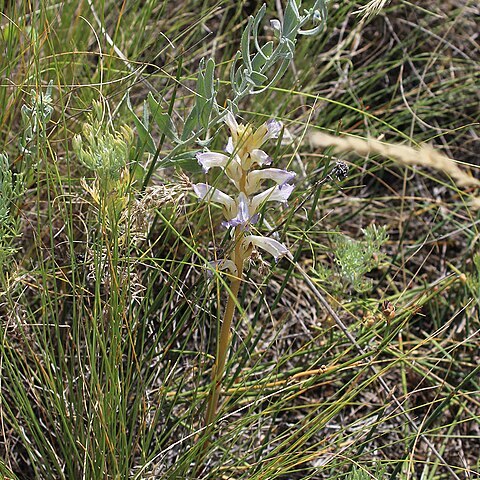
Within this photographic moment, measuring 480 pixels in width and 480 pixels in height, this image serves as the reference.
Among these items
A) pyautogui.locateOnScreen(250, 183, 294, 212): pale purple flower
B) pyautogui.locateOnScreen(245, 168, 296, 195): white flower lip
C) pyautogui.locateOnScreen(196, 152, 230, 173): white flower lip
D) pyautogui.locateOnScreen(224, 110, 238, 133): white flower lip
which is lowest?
pyautogui.locateOnScreen(250, 183, 294, 212): pale purple flower

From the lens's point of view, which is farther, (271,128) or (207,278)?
(207,278)

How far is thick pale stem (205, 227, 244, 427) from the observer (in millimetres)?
1128

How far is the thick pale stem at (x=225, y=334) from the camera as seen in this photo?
3.70ft

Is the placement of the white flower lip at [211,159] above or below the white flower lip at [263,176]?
above

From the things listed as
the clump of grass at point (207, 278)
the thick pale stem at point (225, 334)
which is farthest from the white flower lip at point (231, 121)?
the thick pale stem at point (225, 334)

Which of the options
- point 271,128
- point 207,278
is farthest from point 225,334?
point 271,128

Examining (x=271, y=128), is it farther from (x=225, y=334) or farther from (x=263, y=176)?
(x=225, y=334)

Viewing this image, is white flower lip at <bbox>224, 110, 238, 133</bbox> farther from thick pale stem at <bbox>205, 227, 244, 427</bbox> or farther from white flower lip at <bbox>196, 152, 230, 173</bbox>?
thick pale stem at <bbox>205, 227, 244, 427</bbox>

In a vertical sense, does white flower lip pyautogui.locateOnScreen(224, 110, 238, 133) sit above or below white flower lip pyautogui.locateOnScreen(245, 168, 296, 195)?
above

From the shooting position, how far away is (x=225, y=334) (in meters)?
1.16

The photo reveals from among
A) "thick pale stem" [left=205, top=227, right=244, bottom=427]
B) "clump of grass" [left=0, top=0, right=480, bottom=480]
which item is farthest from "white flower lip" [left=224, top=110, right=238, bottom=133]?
"thick pale stem" [left=205, top=227, right=244, bottom=427]

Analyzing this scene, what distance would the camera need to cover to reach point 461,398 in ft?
5.23

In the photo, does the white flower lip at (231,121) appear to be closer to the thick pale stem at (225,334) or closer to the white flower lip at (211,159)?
the white flower lip at (211,159)

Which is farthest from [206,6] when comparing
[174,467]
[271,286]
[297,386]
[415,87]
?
[174,467]
